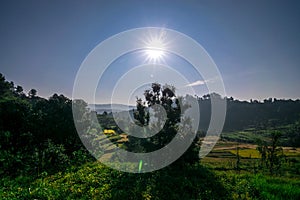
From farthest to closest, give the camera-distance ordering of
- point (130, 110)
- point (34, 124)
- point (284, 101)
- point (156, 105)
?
point (284, 101)
point (34, 124)
point (130, 110)
point (156, 105)

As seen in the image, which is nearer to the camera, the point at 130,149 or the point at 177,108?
the point at 177,108

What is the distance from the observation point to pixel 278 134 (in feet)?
83.5

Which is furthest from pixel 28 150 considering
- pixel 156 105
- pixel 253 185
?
pixel 253 185

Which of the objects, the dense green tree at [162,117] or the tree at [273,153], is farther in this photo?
the tree at [273,153]

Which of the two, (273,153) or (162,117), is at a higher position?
(162,117)

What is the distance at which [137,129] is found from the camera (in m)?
15.1

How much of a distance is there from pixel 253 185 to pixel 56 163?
1108 centimetres

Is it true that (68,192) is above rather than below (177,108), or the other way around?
below

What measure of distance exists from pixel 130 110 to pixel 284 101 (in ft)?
532

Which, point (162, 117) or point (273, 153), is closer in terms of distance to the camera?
point (162, 117)

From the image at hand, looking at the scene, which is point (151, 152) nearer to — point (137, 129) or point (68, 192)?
point (137, 129)

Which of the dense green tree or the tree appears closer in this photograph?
the dense green tree

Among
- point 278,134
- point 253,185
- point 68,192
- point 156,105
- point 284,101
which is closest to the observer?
point 68,192

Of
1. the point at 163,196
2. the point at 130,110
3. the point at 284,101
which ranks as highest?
the point at 284,101
